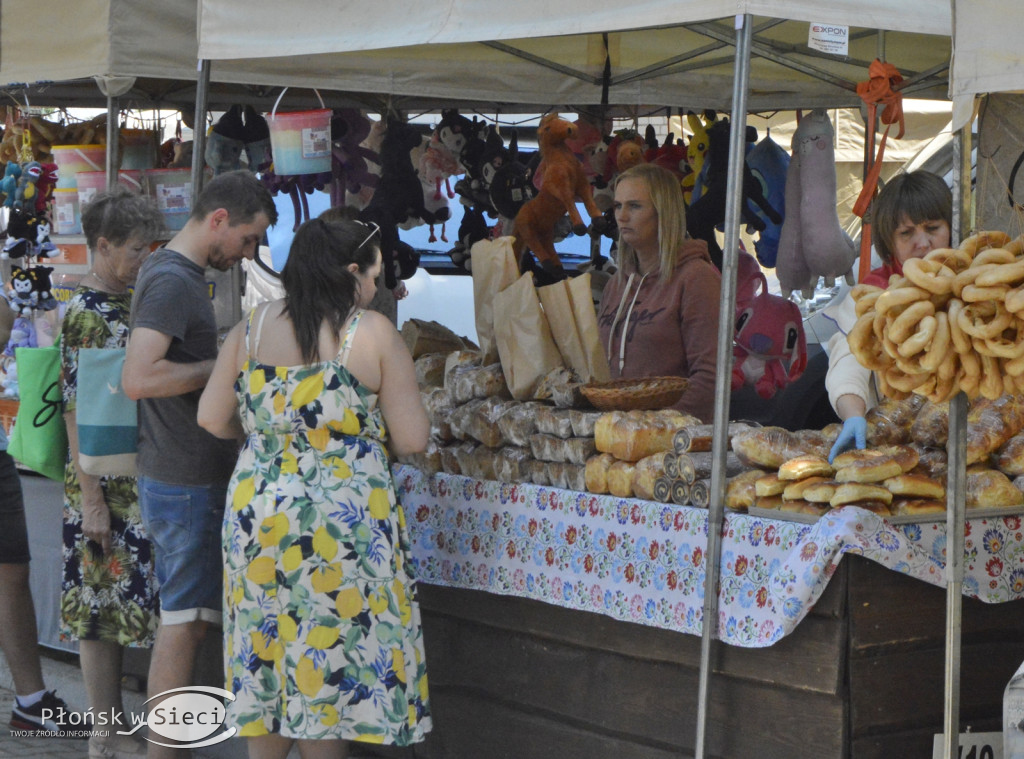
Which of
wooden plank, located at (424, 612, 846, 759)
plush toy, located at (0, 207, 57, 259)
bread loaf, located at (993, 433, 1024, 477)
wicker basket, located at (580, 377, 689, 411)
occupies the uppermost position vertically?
plush toy, located at (0, 207, 57, 259)

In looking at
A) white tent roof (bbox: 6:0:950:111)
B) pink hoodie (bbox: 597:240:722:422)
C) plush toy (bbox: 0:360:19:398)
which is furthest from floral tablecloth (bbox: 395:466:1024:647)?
plush toy (bbox: 0:360:19:398)

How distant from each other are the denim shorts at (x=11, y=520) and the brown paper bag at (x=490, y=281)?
193 cm

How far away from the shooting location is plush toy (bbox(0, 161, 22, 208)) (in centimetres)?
584

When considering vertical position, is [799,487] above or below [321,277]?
below

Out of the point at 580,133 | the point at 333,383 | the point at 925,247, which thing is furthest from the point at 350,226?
the point at 580,133

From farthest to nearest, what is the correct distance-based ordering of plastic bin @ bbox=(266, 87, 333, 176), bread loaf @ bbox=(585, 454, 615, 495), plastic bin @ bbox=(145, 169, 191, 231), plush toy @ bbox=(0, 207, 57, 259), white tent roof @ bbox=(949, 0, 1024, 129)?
plush toy @ bbox=(0, 207, 57, 259) → plastic bin @ bbox=(145, 169, 191, 231) → plastic bin @ bbox=(266, 87, 333, 176) → bread loaf @ bbox=(585, 454, 615, 495) → white tent roof @ bbox=(949, 0, 1024, 129)

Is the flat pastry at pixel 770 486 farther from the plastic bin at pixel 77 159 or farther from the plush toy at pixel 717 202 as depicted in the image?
the plastic bin at pixel 77 159

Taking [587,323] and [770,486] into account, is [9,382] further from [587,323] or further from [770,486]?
[770,486]

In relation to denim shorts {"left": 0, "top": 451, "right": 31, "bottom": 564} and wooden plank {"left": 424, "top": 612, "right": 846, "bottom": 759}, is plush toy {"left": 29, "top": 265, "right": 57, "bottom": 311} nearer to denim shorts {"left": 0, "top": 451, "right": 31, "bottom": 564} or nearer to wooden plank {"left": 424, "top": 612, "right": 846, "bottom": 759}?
denim shorts {"left": 0, "top": 451, "right": 31, "bottom": 564}

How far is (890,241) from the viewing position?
3318 millimetres

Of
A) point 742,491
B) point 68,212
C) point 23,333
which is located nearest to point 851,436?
point 742,491

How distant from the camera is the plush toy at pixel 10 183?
5.84 metres

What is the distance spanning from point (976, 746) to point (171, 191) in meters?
3.64

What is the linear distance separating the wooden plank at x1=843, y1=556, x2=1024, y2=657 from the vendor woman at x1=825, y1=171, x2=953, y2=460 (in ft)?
1.12
